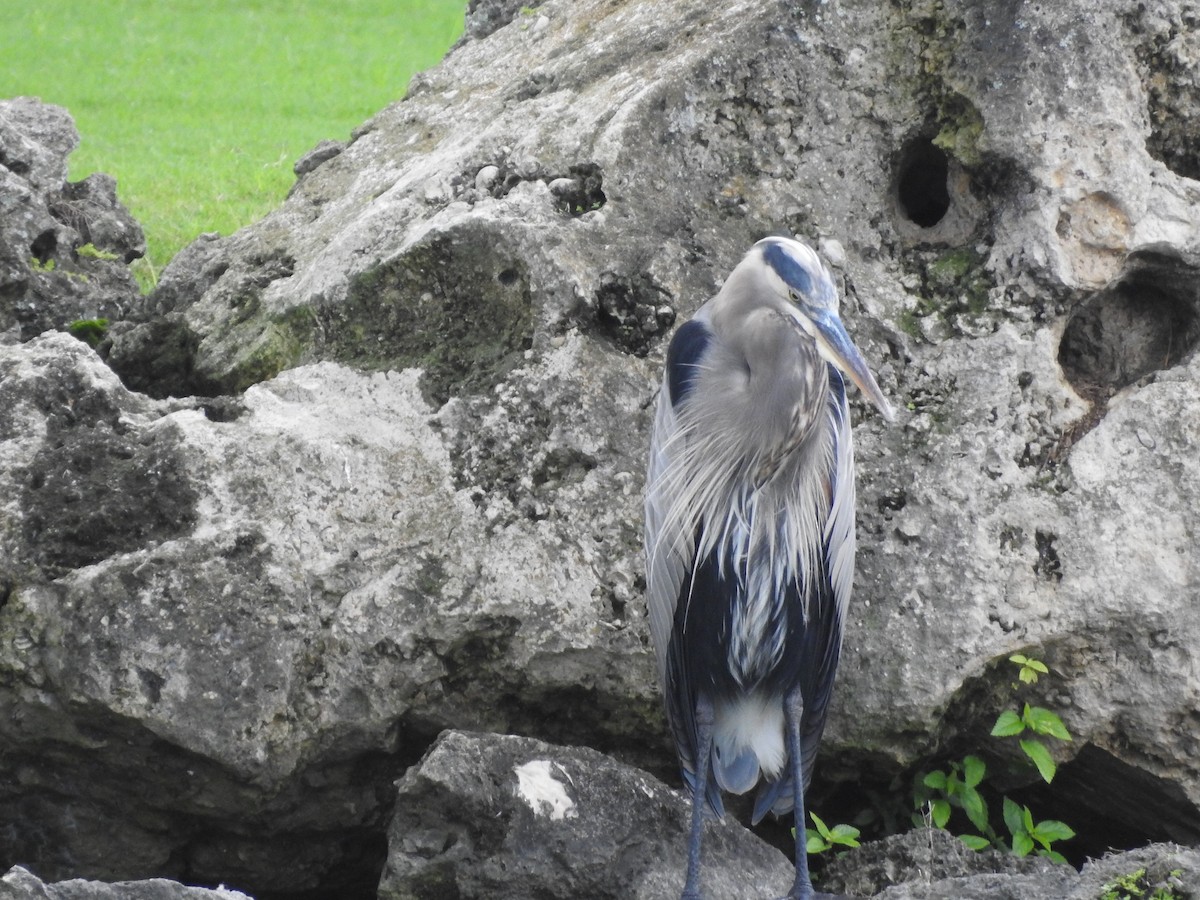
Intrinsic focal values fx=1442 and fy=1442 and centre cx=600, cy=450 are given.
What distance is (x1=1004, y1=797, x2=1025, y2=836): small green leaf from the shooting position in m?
3.40

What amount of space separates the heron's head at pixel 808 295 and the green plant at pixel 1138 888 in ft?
3.15

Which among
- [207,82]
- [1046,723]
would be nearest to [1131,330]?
[1046,723]

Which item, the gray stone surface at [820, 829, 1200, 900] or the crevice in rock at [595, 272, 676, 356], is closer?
the gray stone surface at [820, 829, 1200, 900]

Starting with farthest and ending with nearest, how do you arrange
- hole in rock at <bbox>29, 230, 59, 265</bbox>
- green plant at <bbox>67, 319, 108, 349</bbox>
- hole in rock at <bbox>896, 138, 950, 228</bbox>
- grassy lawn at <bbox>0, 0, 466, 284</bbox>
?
1. grassy lawn at <bbox>0, 0, 466, 284</bbox>
2. hole in rock at <bbox>29, 230, 59, 265</bbox>
3. green plant at <bbox>67, 319, 108, 349</bbox>
4. hole in rock at <bbox>896, 138, 950, 228</bbox>

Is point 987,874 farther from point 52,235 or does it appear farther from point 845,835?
point 52,235

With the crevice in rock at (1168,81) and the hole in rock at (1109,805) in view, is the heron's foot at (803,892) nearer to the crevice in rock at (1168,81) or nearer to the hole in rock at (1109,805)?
the hole in rock at (1109,805)

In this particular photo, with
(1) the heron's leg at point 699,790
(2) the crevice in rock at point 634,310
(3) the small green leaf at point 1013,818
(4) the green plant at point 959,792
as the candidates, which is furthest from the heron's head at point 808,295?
(3) the small green leaf at point 1013,818

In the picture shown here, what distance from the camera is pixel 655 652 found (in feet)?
10.7

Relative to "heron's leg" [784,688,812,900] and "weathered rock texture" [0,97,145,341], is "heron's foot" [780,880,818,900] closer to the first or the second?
"heron's leg" [784,688,812,900]

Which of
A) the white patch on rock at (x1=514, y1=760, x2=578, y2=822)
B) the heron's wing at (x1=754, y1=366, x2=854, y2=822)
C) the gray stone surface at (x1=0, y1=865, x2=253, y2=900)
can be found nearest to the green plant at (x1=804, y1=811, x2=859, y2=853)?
the heron's wing at (x1=754, y1=366, x2=854, y2=822)

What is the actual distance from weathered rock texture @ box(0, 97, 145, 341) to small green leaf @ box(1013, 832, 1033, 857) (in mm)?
2772

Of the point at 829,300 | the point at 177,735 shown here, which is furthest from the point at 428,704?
the point at 829,300

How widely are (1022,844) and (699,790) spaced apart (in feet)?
2.72

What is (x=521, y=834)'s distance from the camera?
2.95 metres
